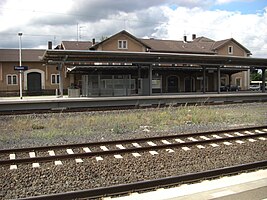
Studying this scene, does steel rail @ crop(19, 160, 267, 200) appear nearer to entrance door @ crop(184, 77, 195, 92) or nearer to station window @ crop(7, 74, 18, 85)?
entrance door @ crop(184, 77, 195, 92)

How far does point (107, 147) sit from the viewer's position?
1040cm

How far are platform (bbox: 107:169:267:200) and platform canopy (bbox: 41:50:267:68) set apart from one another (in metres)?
22.9

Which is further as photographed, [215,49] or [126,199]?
[215,49]

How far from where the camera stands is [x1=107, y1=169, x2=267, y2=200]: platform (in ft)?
19.1

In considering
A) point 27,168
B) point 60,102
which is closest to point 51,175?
point 27,168

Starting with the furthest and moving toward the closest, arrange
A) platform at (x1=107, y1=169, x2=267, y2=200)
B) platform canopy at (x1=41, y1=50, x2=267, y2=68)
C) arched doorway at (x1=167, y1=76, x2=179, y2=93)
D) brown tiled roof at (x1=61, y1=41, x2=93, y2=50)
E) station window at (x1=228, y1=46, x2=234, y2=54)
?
station window at (x1=228, y1=46, x2=234, y2=54), brown tiled roof at (x1=61, y1=41, x2=93, y2=50), arched doorway at (x1=167, y1=76, x2=179, y2=93), platform canopy at (x1=41, y1=50, x2=267, y2=68), platform at (x1=107, y1=169, x2=267, y2=200)

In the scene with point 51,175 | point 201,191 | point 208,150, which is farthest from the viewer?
point 208,150

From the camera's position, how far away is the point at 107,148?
10.2 metres

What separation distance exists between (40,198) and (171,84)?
4447cm

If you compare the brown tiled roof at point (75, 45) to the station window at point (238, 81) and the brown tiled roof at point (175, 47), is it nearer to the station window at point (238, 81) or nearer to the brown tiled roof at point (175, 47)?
the brown tiled roof at point (175, 47)

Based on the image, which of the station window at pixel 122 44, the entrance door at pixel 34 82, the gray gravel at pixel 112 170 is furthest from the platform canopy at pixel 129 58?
the gray gravel at pixel 112 170

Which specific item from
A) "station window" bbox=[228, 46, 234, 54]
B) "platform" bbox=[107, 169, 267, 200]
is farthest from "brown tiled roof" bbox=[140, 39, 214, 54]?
"platform" bbox=[107, 169, 267, 200]

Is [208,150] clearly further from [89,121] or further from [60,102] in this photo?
[60,102]

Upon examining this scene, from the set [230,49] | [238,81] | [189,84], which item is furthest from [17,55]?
[238,81]
